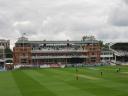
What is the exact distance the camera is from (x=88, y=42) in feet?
643

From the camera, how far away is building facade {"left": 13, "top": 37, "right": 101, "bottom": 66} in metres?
185

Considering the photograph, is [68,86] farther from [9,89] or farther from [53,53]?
[53,53]

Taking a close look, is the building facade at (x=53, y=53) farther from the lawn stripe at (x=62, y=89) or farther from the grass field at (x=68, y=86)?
the lawn stripe at (x=62, y=89)

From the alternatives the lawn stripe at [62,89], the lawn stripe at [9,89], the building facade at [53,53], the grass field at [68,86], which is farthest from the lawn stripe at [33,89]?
the building facade at [53,53]

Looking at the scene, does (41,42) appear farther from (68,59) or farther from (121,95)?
(121,95)

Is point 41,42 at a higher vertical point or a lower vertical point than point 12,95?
higher

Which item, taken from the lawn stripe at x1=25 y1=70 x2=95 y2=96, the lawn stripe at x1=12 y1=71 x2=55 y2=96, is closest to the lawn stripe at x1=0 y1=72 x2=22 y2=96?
the lawn stripe at x1=12 y1=71 x2=55 y2=96

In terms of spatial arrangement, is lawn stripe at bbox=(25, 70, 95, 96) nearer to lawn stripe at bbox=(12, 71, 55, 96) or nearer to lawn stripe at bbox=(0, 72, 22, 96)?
lawn stripe at bbox=(12, 71, 55, 96)

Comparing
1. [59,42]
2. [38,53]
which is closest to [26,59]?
[38,53]

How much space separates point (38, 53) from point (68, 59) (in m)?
17.0

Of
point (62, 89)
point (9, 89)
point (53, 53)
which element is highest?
point (53, 53)

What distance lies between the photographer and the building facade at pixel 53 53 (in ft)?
608

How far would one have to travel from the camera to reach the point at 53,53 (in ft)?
625

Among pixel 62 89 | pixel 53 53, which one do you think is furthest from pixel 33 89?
pixel 53 53
